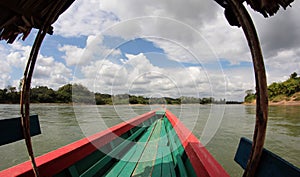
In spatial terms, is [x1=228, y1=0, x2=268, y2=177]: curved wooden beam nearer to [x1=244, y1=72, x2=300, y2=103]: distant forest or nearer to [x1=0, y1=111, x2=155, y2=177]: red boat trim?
[x1=0, y1=111, x2=155, y2=177]: red boat trim

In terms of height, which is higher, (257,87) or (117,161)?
(257,87)

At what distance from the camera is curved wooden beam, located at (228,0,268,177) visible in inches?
21.0

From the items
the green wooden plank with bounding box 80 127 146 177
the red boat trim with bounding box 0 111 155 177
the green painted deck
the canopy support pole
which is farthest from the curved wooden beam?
the green wooden plank with bounding box 80 127 146 177

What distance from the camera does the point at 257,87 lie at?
558mm

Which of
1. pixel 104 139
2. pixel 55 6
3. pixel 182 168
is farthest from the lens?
pixel 104 139

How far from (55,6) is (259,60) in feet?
3.11

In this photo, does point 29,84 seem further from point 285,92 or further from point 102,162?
point 285,92

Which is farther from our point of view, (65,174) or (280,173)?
(65,174)

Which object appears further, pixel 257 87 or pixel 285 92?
pixel 285 92

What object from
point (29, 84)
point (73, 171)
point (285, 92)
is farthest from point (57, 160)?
point (285, 92)

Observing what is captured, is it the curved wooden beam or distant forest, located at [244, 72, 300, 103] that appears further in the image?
distant forest, located at [244, 72, 300, 103]

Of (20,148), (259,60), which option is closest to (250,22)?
(259,60)

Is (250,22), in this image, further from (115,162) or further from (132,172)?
(115,162)

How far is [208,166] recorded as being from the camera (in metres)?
0.98
